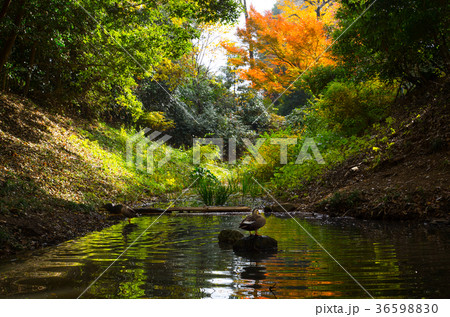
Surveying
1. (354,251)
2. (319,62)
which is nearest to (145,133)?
(319,62)

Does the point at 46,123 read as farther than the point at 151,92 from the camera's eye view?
No

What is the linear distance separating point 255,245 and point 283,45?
1225 centimetres

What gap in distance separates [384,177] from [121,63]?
263 inches

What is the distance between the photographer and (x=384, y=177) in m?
7.04

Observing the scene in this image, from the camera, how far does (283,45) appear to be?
14680mm

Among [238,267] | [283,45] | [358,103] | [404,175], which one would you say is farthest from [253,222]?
[283,45]

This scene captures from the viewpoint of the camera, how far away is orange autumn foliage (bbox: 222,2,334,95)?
13.6m

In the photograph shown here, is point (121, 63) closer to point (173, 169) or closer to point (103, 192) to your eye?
point (103, 192)

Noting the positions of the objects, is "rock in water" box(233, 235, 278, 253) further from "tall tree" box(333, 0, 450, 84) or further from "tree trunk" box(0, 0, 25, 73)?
"tree trunk" box(0, 0, 25, 73)

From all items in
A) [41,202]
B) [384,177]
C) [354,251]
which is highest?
[384,177]

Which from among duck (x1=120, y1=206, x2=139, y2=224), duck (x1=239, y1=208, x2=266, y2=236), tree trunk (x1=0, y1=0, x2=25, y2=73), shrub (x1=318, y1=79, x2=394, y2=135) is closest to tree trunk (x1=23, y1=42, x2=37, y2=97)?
tree trunk (x1=0, y1=0, x2=25, y2=73)

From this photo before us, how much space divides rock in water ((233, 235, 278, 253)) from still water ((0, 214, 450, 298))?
4.1 inches

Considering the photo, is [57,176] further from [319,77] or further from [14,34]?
[319,77]

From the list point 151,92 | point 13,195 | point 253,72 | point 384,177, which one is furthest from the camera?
point 151,92
